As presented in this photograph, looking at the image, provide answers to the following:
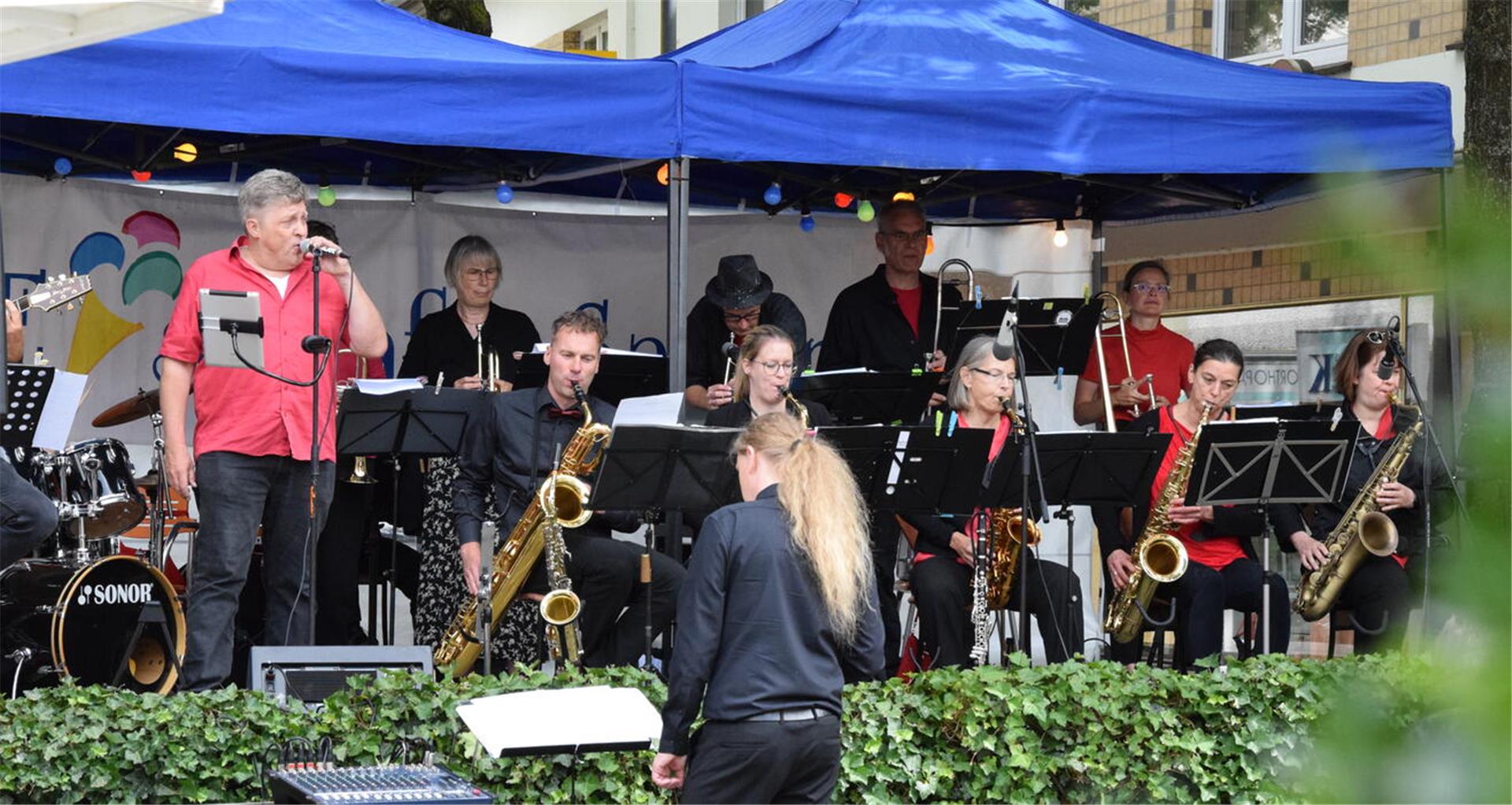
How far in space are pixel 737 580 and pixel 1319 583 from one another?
4.31m

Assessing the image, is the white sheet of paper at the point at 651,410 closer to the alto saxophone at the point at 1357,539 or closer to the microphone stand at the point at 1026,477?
the microphone stand at the point at 1026,477

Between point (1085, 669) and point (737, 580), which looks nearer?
point (737, 580)

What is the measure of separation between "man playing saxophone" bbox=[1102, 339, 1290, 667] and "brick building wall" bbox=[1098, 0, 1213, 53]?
6074 mm

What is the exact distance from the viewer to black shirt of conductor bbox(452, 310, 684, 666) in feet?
22.5

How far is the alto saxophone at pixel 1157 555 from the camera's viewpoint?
7.40 meters

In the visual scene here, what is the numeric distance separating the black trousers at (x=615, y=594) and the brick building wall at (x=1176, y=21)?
7714 mm

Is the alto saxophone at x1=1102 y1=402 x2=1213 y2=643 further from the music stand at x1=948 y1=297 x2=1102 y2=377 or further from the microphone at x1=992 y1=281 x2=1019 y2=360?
the microphone at x1=992 y1=281 x2=1019 y2=360

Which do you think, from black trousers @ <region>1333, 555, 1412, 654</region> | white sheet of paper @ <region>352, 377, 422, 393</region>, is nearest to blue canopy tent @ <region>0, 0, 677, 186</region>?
white sheet of paper @ <region>352, 377, 422, 393</region>

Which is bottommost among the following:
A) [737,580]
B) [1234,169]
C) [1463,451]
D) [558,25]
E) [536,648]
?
[536,648]

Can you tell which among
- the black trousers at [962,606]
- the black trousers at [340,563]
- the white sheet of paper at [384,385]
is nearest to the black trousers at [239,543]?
the white sheet of paper at [384,385]

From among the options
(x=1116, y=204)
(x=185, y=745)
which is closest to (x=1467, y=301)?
(x=185, y=745)

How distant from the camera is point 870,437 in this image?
6266 mm

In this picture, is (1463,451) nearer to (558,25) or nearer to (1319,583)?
(1319,583)

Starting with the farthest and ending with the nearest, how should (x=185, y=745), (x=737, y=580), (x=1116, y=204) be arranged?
(x=1116, y=204), (x=185, y=745), (x=737, y=580)
